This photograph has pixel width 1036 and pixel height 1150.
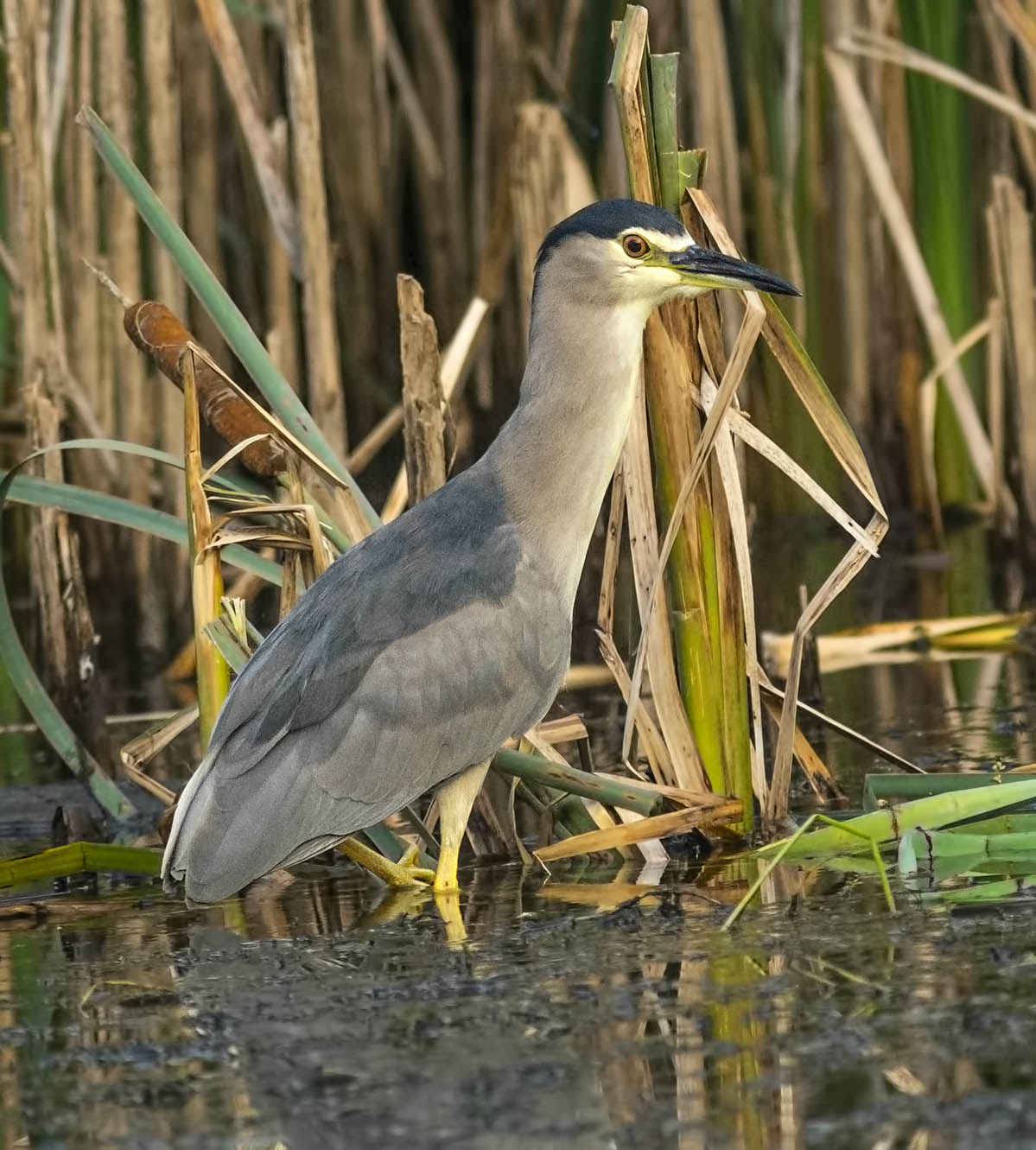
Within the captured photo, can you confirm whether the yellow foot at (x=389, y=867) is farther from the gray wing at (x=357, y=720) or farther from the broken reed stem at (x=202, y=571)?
the broken reed stem at (x=202, y=571)

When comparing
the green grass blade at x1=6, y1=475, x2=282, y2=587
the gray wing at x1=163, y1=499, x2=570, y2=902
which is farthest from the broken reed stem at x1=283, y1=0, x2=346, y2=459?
the gray wing at x1=163, y1=499, x2=570, y2=902

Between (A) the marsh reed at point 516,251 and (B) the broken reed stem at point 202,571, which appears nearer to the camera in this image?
(B) the broken reed stem at point 202,571

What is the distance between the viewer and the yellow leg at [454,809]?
4051 mm

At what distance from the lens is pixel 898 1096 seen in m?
2.59

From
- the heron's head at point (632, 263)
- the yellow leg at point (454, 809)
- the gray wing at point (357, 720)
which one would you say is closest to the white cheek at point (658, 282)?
the heron's head at point (632, 263)

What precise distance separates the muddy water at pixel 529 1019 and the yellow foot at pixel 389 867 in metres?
0.06

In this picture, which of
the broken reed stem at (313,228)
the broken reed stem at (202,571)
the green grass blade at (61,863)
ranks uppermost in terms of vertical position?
the broken reed stem at (313,228)

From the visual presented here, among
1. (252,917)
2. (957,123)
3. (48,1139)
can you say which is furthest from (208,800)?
(957,123)

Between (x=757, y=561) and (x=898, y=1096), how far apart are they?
226 inches

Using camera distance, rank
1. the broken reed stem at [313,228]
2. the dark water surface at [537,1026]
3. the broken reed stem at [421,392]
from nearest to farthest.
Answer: the dark water surface at [537,1026] → the broken reed stem at [421,392] → the broken reed stem at [313,228]

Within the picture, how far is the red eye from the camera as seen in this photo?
4230 millimetres

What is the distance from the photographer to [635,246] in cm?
425

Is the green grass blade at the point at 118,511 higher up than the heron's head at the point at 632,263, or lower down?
lower down

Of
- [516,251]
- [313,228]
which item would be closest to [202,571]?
[313,228]
